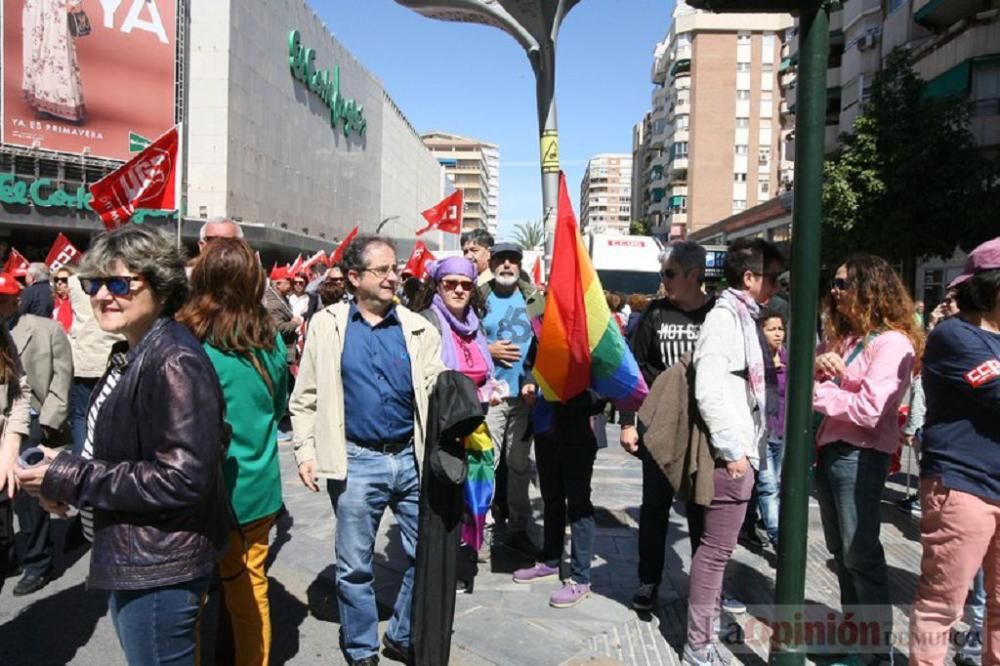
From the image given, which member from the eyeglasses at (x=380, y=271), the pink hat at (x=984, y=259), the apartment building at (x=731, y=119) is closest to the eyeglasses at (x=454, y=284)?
the eyeglasses at (x=380, y=271)

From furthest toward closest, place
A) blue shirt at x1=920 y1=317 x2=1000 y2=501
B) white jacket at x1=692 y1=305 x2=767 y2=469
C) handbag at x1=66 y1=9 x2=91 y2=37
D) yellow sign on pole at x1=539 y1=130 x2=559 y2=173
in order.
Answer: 1. handbag at x1=66 y1=9 x2=91 y2=37
2. yellow sign on pole at x1=539 y1=130 x2=559 y2=173
3. white jacket at x1=692 y1=305 x2=767 y2=469
4. blue shirt at x1=920 y1=317 x2=1000 y2=501

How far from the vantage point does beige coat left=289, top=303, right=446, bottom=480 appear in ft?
11.2

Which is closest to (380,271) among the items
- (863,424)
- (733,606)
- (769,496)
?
(863,424)

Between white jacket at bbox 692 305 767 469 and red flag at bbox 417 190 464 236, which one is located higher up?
red flag at bbox 417 190 464 236

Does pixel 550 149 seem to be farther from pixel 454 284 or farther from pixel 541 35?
pixel 454 284

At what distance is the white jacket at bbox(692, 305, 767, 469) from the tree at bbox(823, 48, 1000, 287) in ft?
58.9

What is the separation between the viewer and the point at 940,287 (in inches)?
985

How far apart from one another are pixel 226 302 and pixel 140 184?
5365 mm

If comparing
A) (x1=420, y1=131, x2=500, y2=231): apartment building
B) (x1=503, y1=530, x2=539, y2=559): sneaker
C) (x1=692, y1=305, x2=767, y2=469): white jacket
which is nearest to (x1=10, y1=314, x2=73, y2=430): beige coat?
(x1=503, y1=530, x2=539, y2=559): sneaker

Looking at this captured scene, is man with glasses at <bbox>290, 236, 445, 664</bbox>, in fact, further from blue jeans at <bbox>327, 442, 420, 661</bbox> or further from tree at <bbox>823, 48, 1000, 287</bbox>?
tree at <bbox>823, 48, 1000, 287</bbox>

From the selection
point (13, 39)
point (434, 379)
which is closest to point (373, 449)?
point (434, 379)

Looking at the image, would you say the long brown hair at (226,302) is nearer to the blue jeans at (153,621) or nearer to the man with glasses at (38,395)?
the blue jeans at (153,621)

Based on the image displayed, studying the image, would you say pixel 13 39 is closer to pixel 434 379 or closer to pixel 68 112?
pixel 68 112

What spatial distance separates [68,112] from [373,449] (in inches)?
1144
